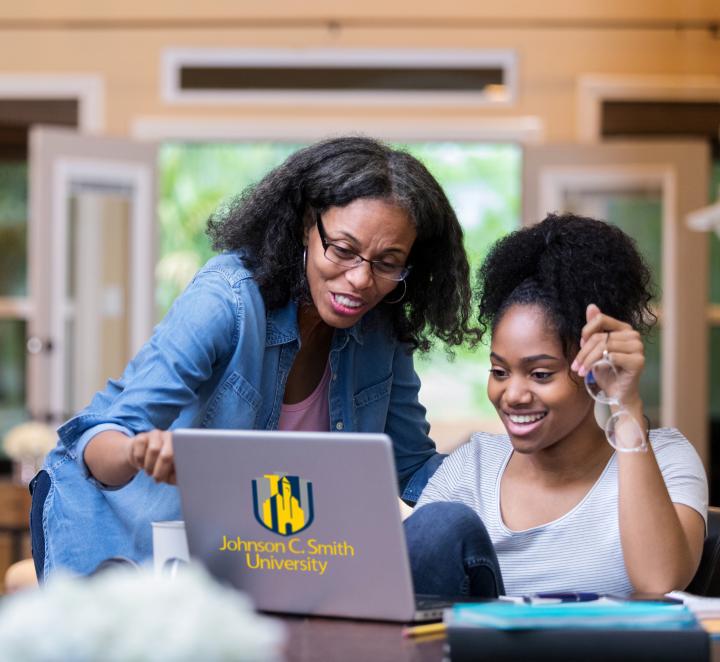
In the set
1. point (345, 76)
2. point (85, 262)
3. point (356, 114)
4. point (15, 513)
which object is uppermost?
point (345, 76)

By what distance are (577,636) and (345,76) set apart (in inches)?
245

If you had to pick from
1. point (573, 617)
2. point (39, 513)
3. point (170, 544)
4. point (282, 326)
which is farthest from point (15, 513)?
point (573, 617)

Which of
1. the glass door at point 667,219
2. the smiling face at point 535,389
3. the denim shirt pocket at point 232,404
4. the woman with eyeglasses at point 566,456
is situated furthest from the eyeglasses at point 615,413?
the glass door at point 667,219

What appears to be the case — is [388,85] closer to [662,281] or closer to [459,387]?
[662,281]

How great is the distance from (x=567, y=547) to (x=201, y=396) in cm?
58

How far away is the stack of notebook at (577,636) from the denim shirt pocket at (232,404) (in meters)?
0.82

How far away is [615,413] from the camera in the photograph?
5.31 feet

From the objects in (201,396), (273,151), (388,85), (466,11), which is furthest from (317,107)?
(201,396)

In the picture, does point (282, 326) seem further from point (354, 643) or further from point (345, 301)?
point (354, 643)

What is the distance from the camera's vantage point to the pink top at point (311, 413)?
6.81ft

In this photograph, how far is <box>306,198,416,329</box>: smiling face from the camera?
189 cm

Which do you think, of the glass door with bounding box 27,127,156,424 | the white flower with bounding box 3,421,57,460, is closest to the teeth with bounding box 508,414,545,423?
the white flower with bounding box 3,421,57,460

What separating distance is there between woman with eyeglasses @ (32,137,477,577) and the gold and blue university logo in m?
0.38

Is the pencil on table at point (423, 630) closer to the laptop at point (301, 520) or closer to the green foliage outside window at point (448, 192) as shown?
the laptop at point (301, 520)
